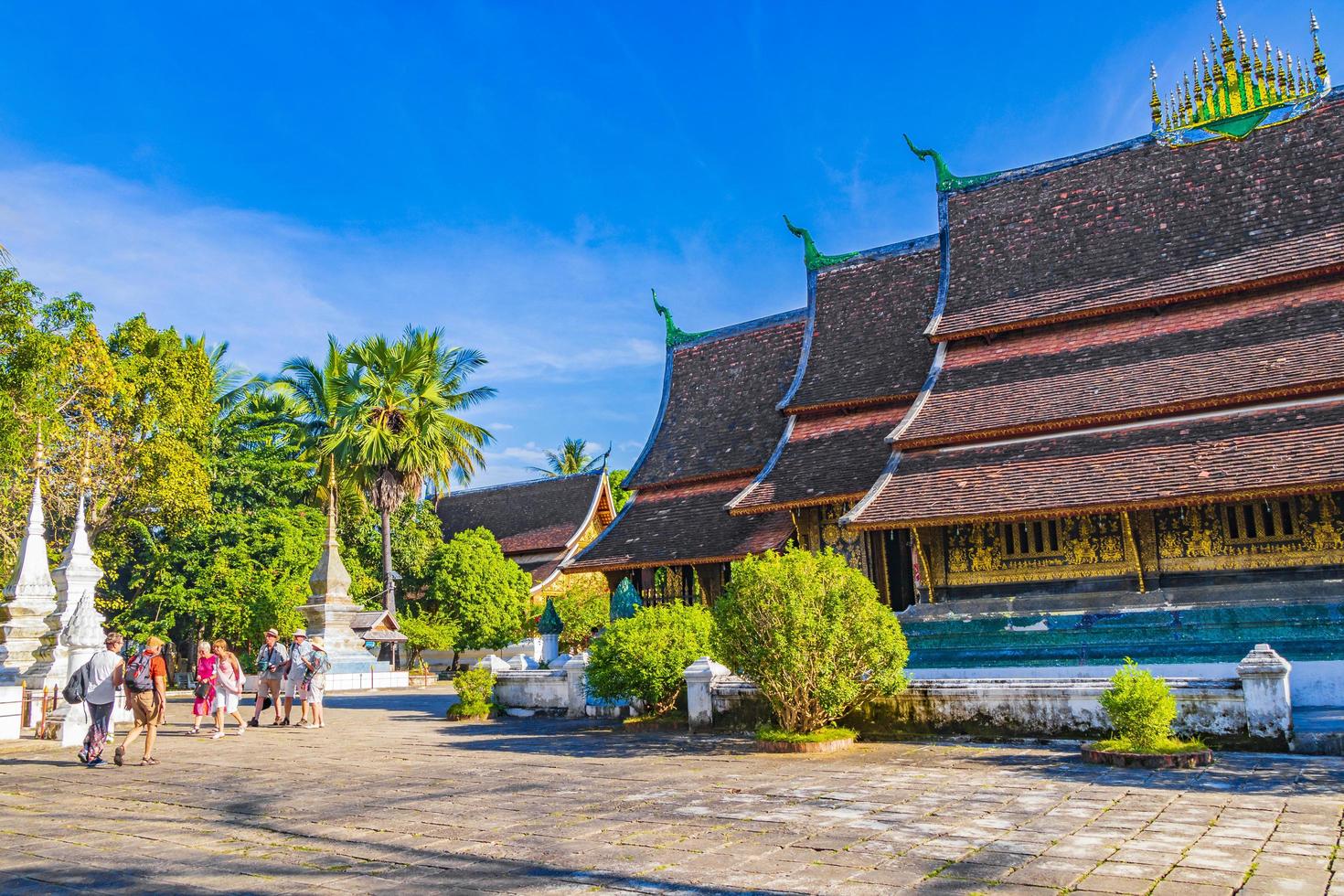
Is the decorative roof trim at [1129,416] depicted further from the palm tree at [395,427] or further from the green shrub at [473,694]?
the palm tree at [395,427]

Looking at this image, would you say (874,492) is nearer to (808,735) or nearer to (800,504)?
(800,504)

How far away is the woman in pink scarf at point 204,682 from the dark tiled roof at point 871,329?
37.0 feet

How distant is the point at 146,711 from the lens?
10117mm

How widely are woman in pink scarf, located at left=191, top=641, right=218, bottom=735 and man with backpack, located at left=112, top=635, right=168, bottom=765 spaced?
2.45 meters

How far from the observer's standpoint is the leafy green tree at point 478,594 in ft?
99.3

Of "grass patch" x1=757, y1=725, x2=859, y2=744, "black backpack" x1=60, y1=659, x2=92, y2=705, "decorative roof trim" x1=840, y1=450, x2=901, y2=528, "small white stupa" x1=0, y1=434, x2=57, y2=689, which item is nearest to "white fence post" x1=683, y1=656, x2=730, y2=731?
"grass patch" x1=757, y1=725, x2=859, y2=744

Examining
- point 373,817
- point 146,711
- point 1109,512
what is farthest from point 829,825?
point 1109,512

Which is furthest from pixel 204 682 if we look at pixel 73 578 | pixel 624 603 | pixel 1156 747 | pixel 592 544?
pixel 1156 747

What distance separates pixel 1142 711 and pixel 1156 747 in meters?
0.32

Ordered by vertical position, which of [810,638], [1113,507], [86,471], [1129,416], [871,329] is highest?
[871,329]

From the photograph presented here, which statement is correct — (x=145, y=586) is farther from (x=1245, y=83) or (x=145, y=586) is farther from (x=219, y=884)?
(x=1245, y=83)

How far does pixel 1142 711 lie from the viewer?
821 cm

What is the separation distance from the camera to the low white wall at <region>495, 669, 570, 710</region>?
14789 mm

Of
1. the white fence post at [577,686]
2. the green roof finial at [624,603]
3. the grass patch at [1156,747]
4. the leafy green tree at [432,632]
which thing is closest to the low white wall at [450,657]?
the leafy green tree at [432,632]
